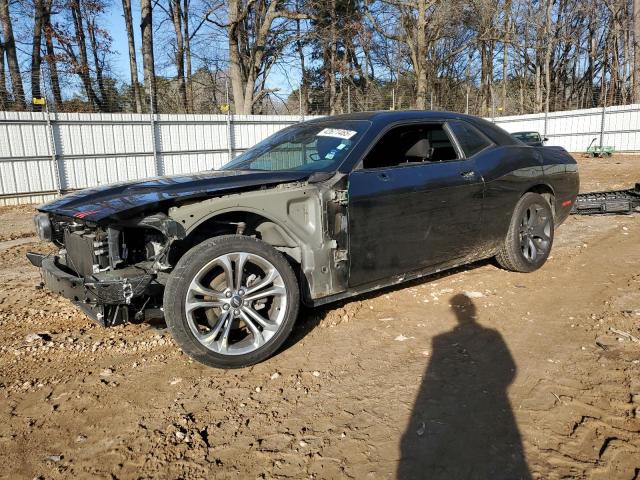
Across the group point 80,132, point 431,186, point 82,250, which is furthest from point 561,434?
point 80,132

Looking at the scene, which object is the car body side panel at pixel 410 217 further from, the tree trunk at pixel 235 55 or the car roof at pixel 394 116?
the tree trunk at pixel 235 55

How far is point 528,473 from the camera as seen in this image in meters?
2.09

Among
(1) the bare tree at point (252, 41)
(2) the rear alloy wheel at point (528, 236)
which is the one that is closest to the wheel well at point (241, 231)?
(2) the rear alloy wheel at point (528, 236)

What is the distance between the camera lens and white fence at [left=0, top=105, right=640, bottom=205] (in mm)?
12352

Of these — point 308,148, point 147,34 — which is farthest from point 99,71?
point 308,148

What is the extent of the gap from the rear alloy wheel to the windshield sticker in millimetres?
1965

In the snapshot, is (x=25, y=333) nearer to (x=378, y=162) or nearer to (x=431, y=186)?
(x=378, y=162)

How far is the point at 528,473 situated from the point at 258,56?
21.7 m

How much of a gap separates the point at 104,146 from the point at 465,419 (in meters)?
13.6

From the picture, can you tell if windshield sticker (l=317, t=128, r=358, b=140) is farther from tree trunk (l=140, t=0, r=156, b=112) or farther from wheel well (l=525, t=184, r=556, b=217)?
tree trunk (l=140, t=0, r=156, b=112)

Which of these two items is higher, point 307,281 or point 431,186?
point 431,186

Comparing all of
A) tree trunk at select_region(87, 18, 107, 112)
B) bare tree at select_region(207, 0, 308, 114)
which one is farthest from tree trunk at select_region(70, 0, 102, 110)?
bare tree at select_region(207, 0, 308, 114)

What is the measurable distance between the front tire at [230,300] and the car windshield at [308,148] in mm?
854

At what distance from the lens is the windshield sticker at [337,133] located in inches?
149
